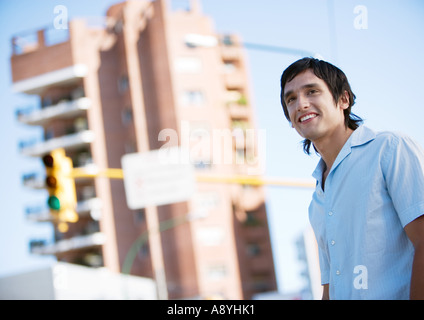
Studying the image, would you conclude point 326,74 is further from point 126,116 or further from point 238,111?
point 126,116

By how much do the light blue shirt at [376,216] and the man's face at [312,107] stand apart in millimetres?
160

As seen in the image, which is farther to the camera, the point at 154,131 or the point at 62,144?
the point at 62,144

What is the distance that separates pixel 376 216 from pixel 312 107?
0.46 metres

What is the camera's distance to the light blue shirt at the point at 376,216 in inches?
82.0

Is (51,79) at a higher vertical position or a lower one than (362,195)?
higher

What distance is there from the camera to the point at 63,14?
371 centimetres

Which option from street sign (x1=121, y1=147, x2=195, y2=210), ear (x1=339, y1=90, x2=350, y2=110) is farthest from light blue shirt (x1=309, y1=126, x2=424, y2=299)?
street sign (x1=121, y1=147, x2=195, y2=210)

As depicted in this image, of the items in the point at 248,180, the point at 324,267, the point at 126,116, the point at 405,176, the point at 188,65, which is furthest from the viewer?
the point at 126,116

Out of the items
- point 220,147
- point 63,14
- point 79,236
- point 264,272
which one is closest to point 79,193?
point 79,236

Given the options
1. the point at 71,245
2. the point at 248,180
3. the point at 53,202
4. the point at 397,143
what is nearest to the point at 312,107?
the point at 397,143

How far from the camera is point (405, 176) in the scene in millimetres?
2078

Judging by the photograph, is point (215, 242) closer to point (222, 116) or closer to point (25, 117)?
point (222, 116)

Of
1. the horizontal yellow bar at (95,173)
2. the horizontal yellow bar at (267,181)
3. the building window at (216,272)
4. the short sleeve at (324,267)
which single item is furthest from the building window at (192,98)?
the short sleeve at (324,267)
